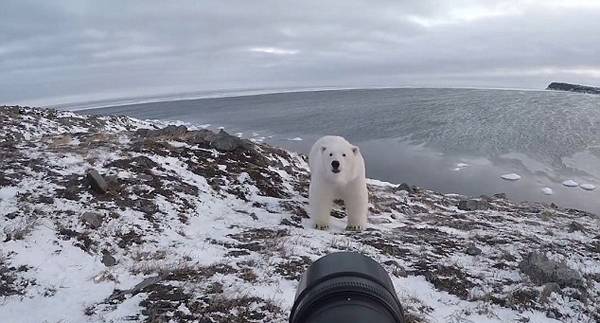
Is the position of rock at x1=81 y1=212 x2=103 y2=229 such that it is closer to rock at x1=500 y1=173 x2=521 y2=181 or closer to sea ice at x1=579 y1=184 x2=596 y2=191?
rock at x1=500 y1=173 x2=521 y2=181

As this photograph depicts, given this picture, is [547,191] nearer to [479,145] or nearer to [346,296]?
[479,145]

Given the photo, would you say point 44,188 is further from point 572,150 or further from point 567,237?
point 572,150

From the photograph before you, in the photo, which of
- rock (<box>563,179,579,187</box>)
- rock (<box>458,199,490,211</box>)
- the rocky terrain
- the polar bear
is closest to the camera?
the rocky terrain

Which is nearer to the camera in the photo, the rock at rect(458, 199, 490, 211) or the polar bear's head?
the polar bear's head

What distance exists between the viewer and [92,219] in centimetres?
671

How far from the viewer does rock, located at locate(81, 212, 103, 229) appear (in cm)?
662

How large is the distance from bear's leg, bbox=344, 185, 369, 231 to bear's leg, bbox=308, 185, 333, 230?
0.40 m

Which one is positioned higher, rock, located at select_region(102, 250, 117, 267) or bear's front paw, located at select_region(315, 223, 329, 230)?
rock, located at select_region(102, 250, 117, 267)

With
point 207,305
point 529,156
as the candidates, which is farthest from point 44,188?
point 529,156

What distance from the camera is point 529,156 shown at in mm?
24625

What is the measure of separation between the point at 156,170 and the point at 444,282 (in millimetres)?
5890

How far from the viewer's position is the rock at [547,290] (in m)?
5.65

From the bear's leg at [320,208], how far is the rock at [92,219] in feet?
11.7

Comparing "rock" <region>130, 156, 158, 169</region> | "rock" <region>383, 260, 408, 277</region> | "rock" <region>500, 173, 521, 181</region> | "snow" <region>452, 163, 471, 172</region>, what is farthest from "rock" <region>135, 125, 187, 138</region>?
"rock" <region>500, 173, 521, 181</region>
